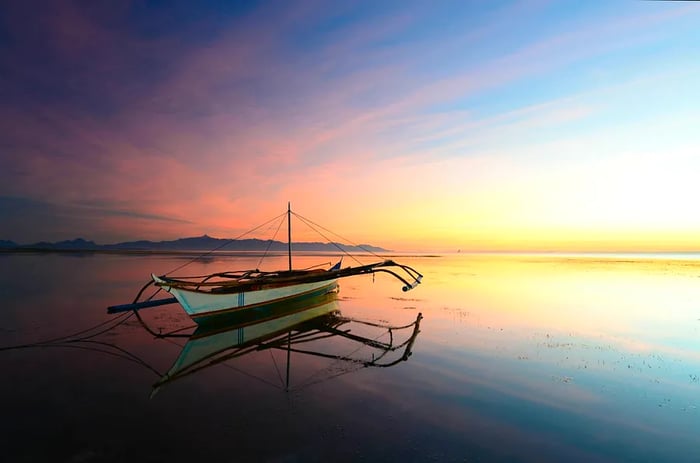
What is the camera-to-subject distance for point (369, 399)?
9.56 metres

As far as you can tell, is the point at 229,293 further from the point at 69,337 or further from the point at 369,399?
the point at 369,399

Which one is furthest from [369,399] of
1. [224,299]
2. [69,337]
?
[69,337]

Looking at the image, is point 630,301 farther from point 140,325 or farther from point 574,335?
point 140,325

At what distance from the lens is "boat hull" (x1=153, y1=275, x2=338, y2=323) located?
16688 millimetres

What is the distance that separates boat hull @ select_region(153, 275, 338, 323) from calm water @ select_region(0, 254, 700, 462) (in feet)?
6.40

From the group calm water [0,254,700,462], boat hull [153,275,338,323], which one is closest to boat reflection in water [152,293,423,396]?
calm water [0,254,700,462]

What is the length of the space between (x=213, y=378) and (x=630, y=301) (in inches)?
1243

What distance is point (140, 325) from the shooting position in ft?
61.5

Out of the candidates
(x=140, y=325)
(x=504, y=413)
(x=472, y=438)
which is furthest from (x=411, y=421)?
(x=140, y=325)

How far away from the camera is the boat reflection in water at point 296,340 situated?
12.8m

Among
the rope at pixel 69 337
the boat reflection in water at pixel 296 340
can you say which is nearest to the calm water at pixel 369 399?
the boat reflection in water at pixel 296 340

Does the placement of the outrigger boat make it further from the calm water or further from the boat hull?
the calm water

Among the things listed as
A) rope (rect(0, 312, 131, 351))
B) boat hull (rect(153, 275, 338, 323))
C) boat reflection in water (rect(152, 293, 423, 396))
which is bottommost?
boat reflection in water (rect(152, 293, 423, 396))

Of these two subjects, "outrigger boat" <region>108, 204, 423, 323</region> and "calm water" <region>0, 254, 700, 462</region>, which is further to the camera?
"outrigger boat" <region>108, 204, 423, 323</region>
